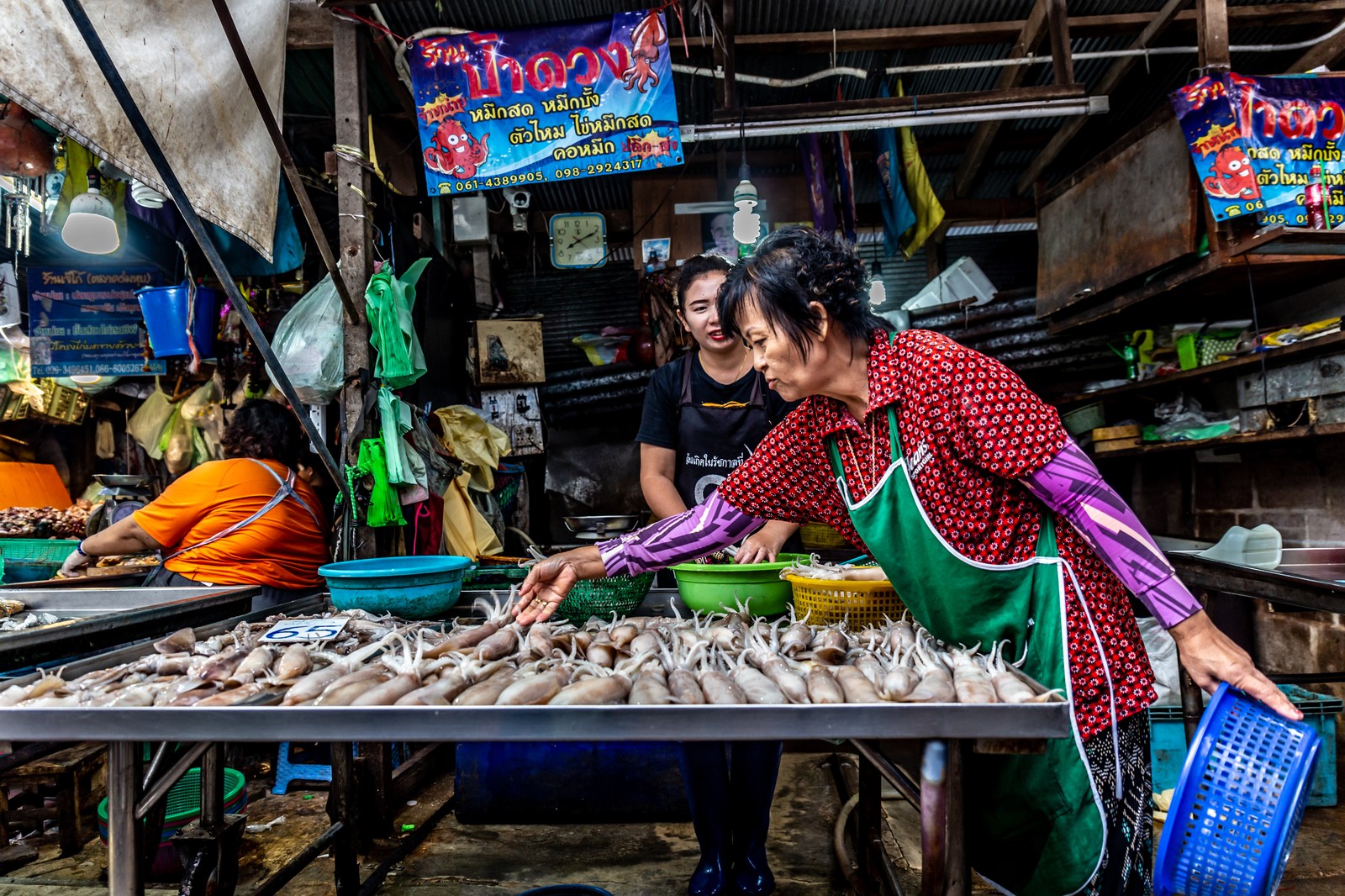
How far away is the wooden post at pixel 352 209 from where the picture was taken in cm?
412

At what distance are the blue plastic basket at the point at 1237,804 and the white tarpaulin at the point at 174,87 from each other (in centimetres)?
364

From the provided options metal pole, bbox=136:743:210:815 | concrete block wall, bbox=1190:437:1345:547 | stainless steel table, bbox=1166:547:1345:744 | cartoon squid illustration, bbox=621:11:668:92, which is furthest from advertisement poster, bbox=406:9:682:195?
concrete block wall, bbox=1190:437:1345:547

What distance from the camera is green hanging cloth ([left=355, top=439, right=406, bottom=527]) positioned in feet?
13.4

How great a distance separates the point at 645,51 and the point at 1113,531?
381cm

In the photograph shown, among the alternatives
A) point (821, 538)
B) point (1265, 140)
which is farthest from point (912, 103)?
point (821, 538)

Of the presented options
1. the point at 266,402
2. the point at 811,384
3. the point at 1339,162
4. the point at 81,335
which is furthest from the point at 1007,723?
the point at 81,335

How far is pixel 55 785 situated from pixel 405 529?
1982 millimetres

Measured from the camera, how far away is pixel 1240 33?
4.77 metres

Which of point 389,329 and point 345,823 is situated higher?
point 389,329

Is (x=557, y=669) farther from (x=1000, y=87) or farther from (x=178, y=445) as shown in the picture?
(x=178, y=445)

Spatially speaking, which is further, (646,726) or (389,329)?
(389,329)

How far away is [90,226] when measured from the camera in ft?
13.2

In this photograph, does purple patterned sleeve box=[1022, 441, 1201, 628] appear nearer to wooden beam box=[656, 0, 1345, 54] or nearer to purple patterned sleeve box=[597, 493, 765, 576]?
purple patterned sleeve box=[597, 493, 765, 576]

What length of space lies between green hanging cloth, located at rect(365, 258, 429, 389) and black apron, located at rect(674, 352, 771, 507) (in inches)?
60.5
